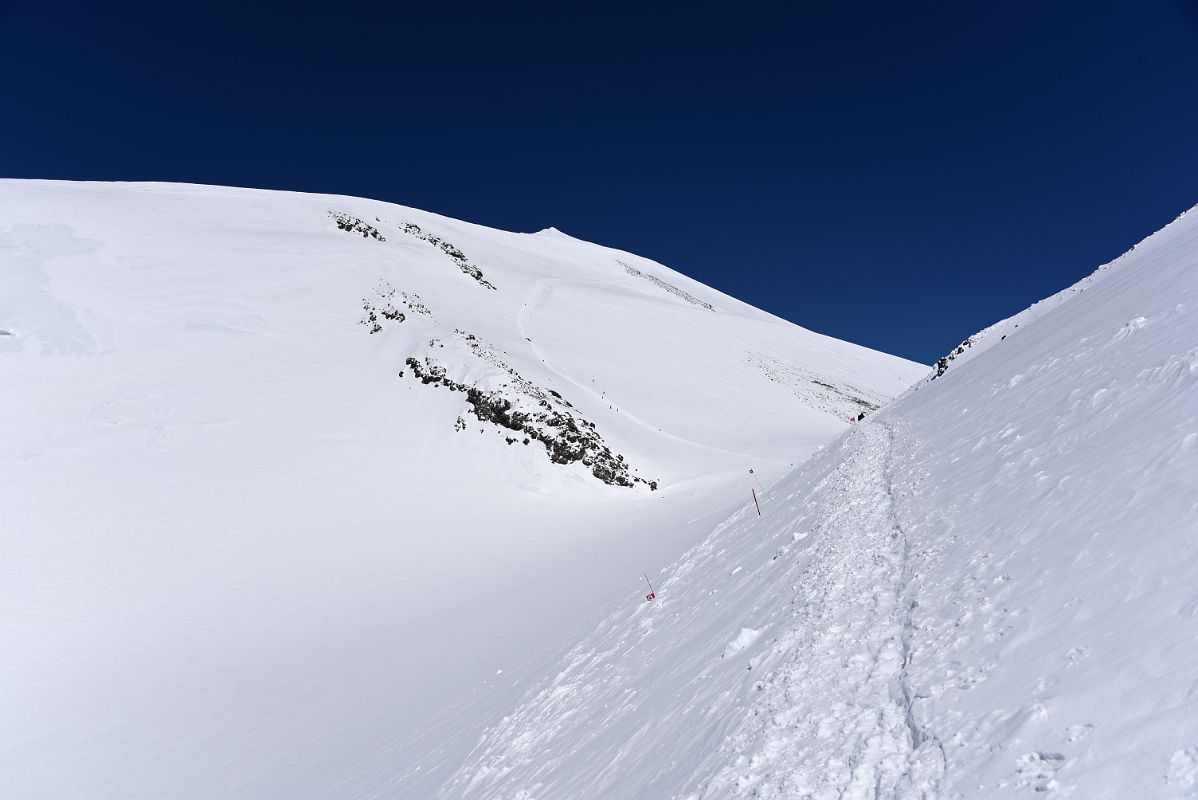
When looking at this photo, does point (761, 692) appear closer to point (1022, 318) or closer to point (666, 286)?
point (1022, 318)

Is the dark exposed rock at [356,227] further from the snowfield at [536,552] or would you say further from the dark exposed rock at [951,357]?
the dark exposed rock at [951,357]

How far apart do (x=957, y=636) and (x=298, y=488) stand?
22.2 m

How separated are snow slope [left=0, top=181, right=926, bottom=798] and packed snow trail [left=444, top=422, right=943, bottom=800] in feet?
6.18

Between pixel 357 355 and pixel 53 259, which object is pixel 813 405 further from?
pixel 53 259

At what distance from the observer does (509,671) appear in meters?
11.4

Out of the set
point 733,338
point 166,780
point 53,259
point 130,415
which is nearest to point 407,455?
point 130,415

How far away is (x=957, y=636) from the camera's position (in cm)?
498

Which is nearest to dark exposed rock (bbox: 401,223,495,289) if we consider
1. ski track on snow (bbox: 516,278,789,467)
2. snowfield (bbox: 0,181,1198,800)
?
ski track on snow (bbox: 516,278,789,467)

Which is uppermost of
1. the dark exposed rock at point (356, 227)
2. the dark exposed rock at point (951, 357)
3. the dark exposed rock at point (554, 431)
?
the dark exposed rock at point (356, 227)

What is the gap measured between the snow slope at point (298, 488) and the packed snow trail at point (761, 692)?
1885 mm

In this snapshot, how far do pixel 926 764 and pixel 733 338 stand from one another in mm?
55226

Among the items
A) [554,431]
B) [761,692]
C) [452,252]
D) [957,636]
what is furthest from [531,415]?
[452,252]

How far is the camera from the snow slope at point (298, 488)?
1166cm

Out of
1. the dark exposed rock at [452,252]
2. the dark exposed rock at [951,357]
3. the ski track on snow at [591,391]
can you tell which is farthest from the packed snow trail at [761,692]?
the dark exposed rock at [452,252]
